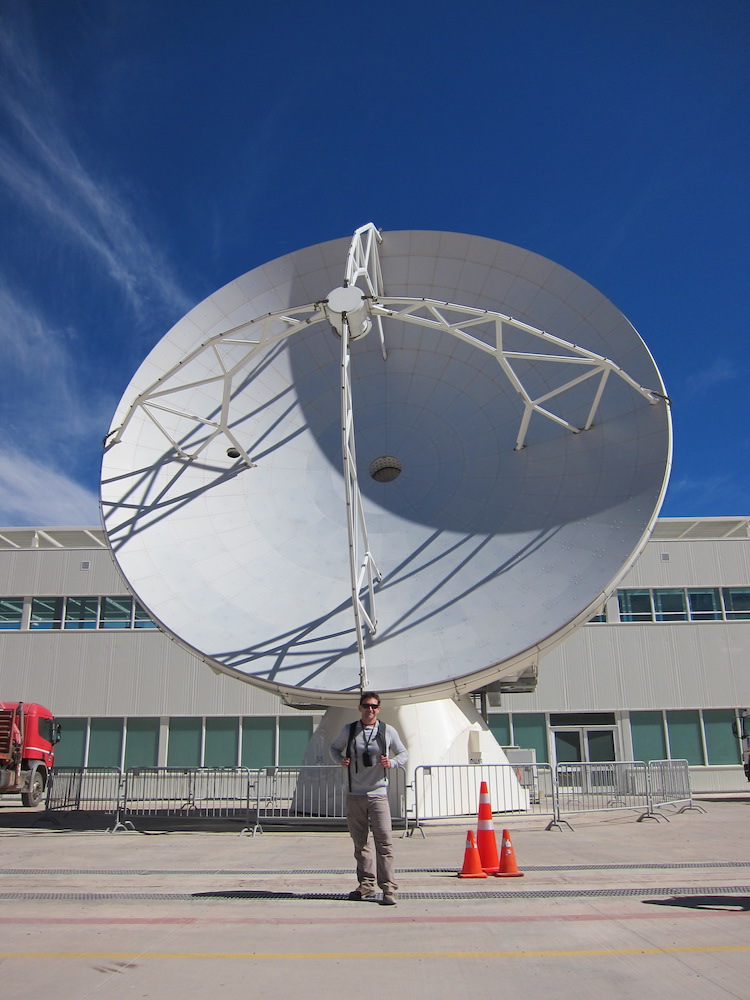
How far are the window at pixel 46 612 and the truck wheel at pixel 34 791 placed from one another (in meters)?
10.9

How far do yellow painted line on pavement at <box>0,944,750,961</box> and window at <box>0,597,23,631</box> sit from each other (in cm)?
3285

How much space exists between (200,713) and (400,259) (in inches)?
840

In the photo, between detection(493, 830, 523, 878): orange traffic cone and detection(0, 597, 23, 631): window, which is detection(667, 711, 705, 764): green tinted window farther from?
detection(0, 597, 23, 631): window

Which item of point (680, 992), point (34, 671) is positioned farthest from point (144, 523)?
point (34, 671)

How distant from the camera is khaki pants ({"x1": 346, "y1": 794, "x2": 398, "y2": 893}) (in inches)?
328

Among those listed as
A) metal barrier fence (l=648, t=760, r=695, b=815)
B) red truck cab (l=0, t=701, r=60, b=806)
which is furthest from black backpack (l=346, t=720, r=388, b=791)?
red truck cab (l=0, t=701, r=60, b=806)

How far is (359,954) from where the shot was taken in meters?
6.21

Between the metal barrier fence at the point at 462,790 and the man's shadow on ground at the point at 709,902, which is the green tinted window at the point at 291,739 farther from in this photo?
the man's shadow on ground at the point at 709,902

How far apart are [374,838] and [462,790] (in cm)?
1079

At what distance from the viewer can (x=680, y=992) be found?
16.9ft

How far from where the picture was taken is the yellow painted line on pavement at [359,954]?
6137 millimetres

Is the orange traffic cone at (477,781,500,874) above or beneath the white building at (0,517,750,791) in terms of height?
beneath

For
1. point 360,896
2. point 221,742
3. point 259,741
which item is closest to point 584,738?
point 259,741

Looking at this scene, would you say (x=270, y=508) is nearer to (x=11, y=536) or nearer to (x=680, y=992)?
(x=680, y=992)
